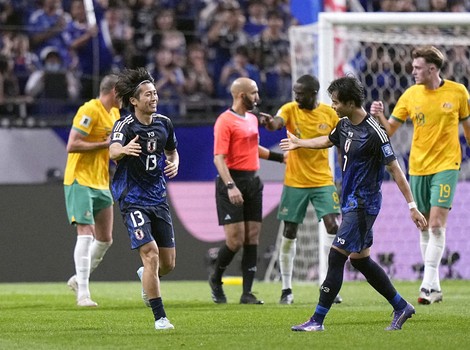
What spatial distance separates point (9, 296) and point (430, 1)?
11.1 m

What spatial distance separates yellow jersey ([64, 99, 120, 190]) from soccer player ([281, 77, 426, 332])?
348 cm

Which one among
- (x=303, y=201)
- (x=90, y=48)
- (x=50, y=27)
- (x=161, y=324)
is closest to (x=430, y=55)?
(x=303, y=201)

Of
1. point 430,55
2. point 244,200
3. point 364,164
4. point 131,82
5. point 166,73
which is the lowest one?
point 244,200

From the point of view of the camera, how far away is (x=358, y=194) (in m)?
7.80

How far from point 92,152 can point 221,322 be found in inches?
120

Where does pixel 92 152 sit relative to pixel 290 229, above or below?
above

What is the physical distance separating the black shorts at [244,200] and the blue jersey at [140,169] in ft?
8.70

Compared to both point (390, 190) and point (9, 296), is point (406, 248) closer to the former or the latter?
point (390, 190)

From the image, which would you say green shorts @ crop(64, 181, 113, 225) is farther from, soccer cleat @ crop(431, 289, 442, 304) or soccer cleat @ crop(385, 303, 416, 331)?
soccer cleat @ crop(385, 303, 416, 331)

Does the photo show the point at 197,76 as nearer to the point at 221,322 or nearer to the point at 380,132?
the point at 221,322

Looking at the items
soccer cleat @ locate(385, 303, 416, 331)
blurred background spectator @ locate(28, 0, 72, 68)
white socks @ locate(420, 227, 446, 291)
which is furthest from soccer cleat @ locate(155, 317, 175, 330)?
blurred background spectator @ locate(28, 0, 72, 68)

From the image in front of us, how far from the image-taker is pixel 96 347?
6.75 meters

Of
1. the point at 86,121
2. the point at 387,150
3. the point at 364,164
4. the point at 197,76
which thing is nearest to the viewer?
the point at 387,150

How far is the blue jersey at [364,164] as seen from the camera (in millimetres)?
7758
